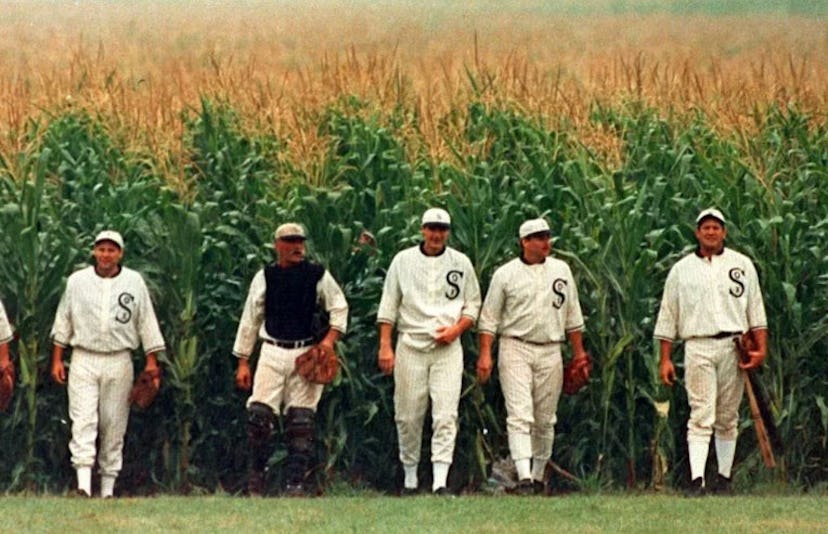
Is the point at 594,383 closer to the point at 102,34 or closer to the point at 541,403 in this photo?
the point at 541,403

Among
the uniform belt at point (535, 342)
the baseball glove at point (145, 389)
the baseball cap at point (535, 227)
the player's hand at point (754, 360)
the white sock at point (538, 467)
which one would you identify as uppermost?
the baseball cap at point (535, 227)

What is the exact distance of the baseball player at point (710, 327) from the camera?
15648 mm

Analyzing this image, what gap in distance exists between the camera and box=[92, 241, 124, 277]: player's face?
15.9 m

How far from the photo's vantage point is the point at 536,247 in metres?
16.0

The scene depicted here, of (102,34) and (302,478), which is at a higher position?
(102,34)

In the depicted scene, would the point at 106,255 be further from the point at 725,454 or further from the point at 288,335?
the point at 725,454

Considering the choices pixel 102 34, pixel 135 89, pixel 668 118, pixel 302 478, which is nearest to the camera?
pixel 302 478

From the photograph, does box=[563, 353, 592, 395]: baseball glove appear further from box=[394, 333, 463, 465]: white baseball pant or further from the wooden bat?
the wooden bat

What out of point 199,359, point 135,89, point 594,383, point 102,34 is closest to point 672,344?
point 594,383

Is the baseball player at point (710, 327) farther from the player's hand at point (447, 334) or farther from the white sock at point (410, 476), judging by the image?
the white sock at point (410, 476)

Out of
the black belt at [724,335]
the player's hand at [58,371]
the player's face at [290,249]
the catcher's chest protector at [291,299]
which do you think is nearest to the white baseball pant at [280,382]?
the catcher's chest protector at [291,299]

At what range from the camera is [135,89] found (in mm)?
20000

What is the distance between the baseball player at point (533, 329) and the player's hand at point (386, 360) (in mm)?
607

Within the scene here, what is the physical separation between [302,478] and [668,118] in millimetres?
4766
